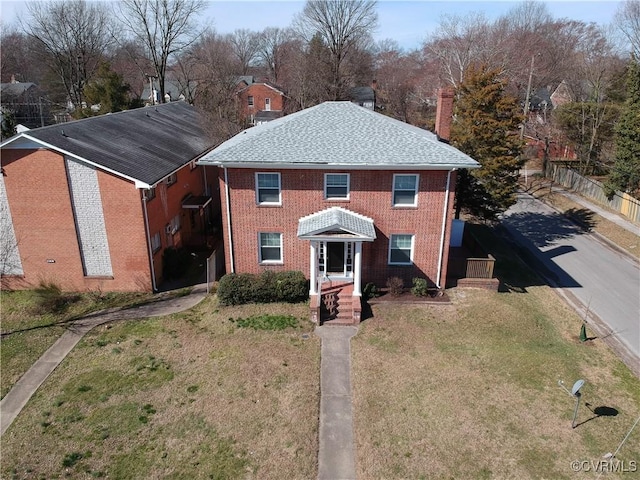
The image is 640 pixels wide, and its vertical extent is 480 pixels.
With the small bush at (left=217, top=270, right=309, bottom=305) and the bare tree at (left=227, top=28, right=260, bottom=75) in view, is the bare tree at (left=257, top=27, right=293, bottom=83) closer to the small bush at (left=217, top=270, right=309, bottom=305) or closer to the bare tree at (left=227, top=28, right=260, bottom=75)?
the bare tree at (left=227, top=28, right=260, bottom=75)

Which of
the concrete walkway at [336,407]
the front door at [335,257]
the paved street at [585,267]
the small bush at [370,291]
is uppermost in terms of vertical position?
the front door at [335,257]

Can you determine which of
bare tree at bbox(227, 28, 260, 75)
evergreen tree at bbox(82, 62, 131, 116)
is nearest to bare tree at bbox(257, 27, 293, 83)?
bare tree at bbox(227, 28, 260, 75)

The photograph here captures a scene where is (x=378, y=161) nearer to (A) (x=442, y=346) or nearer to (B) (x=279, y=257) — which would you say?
(B) (x=279, y=257)

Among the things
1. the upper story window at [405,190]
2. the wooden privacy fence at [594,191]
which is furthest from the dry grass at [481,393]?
the wooden privacy fence at [594,191]

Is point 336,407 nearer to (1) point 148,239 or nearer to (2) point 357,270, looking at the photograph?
(2) point 357,270

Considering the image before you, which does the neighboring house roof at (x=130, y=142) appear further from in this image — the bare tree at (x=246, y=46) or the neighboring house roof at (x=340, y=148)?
the bare tree at (x=246, y=46)

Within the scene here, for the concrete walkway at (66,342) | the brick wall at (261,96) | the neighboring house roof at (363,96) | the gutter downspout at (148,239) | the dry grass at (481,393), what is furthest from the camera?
the neighboring house roof at (363,96)
